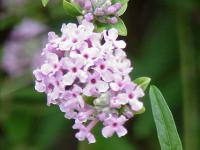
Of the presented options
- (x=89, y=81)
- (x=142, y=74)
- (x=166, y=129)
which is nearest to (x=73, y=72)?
(x=89, y=81)

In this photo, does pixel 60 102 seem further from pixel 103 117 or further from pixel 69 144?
pixel 69 144

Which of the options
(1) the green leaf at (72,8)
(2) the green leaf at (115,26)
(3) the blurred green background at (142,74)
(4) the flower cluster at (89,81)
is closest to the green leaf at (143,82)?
(4) the flower cluster at (89,81)

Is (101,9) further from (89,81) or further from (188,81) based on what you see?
(188,81)

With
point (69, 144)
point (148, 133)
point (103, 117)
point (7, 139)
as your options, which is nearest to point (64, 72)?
point (103, 117)

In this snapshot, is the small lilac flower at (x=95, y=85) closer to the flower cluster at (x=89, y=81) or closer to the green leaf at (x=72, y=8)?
the flower cluster at (x=89, y=81)

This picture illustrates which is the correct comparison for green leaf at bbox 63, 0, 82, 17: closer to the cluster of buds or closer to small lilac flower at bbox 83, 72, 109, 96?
the cluster of buds

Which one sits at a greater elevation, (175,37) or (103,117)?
(175,37)
